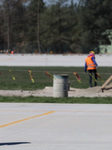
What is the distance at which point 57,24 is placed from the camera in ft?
329

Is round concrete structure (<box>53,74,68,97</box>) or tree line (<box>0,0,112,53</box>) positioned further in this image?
tree line (<box>0,0,112,53</box>)

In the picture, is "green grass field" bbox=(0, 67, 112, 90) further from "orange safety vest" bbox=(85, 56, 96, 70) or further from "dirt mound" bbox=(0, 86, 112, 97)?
"dirt mound" bbox=(0, 86, 112, 97)

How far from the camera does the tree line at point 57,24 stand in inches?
3597
